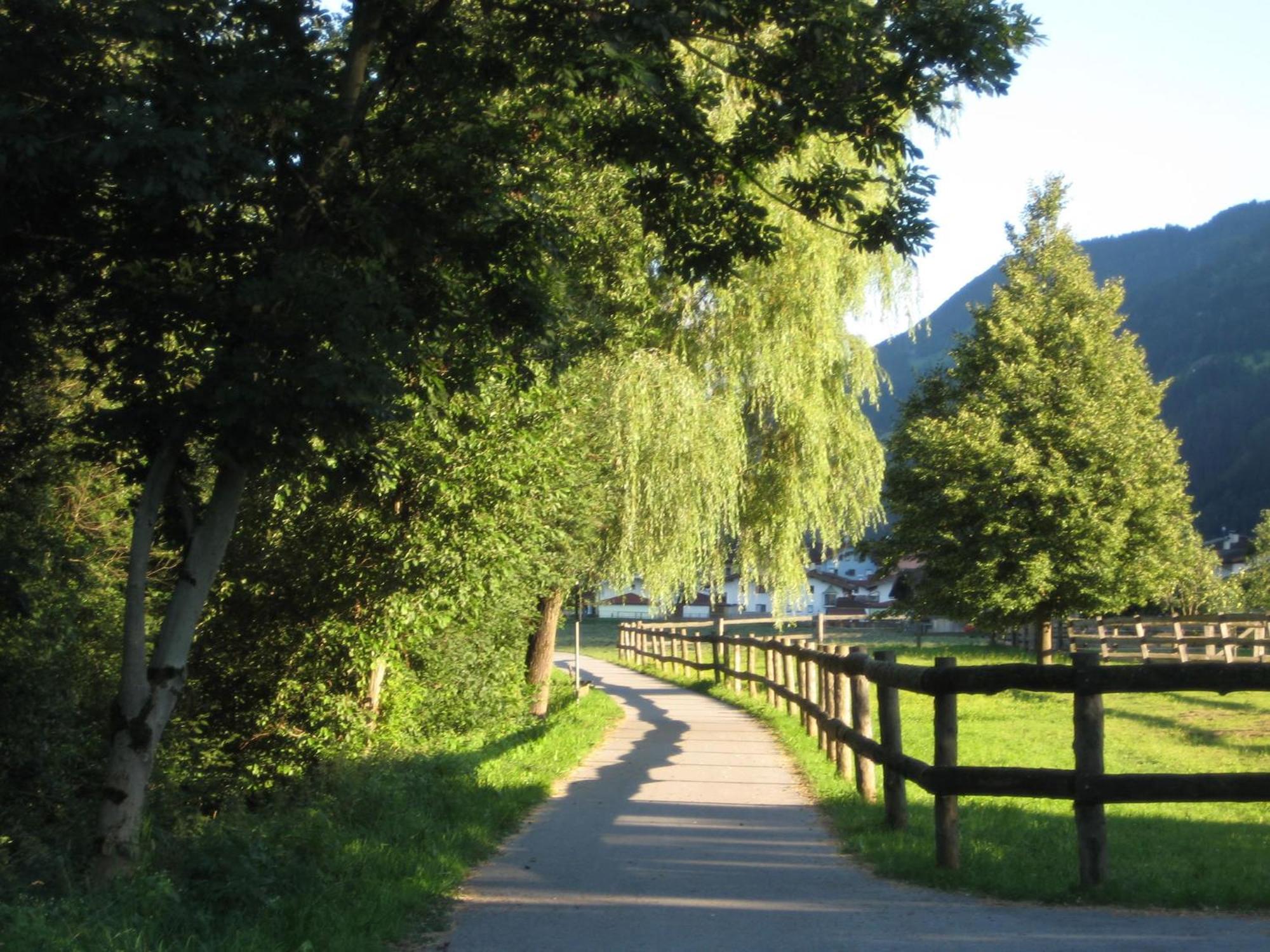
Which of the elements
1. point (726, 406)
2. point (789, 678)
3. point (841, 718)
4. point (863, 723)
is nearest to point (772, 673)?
point (789, 678)

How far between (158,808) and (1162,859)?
392 inches

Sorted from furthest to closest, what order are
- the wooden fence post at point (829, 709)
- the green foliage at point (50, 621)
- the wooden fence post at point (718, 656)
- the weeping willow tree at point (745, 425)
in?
the wooden fence post at point (718, 656), the weeping willow tree at point (745, 425), the wooden fence post at point (829, 709), the green foliage at point (50, 621)

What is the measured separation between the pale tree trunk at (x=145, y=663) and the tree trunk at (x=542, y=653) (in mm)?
14759

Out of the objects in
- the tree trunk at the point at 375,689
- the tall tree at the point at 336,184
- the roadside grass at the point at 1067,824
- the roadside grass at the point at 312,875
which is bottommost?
the roadside grass at the point at 1067,824

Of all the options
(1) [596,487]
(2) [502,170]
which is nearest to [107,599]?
(1) [596,487]

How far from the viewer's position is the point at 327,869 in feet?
23.9

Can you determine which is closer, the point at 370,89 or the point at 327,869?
the point at 327,869

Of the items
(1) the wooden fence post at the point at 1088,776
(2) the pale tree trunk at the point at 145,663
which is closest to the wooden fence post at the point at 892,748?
(1) the wooden fence post at the point at 1088,776

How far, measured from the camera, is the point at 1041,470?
3288 centimetres

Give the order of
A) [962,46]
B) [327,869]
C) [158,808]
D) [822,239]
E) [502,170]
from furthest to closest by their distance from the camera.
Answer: [822,239]
[158,808]
[502,170]
[962,46]
[327,869]

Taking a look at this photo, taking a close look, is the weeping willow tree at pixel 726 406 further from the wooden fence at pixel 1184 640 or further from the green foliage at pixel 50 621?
the wooden fence at pixel 1184 640

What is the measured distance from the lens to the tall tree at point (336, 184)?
7.41m

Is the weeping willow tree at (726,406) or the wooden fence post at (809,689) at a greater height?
the weeping willow tree at (726,406)

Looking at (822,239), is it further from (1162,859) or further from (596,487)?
(1162,859)
